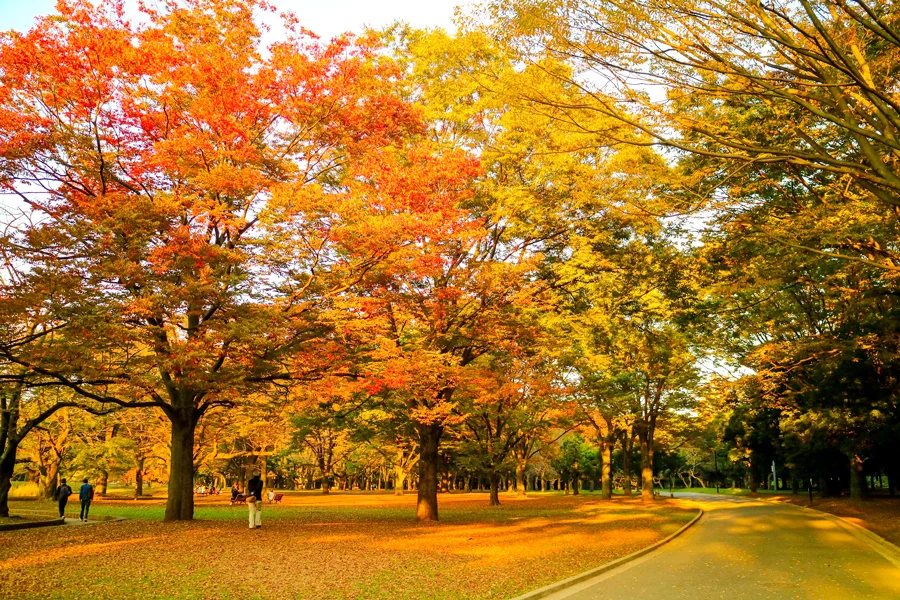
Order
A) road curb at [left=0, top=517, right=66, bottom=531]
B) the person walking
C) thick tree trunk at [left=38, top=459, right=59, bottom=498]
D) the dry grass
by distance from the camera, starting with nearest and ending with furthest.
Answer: road curb at [left=0, top=517, right=66, bottom=531] < the person walking < the dry grass < thick tree trunk at [left=38, top=459, right=59, bottom=498]

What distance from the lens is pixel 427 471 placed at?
70.4 ft

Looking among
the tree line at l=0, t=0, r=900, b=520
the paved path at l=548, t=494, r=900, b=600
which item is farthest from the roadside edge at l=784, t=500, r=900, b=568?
the tree line at l=0, t=0, r=900, b=520

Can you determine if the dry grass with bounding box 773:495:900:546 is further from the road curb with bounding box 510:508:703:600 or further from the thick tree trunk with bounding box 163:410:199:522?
the thick tree trunk with bounding box 163:410:199:522

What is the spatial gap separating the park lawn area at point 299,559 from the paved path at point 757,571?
1.00m

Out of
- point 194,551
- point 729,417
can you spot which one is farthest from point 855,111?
point 729,417

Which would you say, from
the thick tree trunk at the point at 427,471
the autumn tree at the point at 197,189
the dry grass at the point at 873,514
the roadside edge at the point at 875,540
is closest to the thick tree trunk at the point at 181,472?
the autumn tree at the point at 197,189

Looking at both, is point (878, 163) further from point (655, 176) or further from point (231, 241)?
point (231, 241)

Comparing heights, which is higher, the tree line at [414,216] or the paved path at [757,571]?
the tree line at [414,216]

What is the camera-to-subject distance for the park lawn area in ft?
28.6

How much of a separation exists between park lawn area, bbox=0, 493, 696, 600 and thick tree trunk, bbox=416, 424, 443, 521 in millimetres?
1624

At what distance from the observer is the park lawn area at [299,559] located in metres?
8.73

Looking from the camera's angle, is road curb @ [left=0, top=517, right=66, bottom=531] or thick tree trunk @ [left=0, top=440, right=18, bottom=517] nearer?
road curb @ [left=0, top=517, right=66, bottom=531]

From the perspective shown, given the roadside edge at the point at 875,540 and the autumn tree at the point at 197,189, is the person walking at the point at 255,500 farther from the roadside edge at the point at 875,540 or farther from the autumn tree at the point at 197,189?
the roadside edge at the point at 875,540

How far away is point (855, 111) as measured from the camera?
8.70 m
